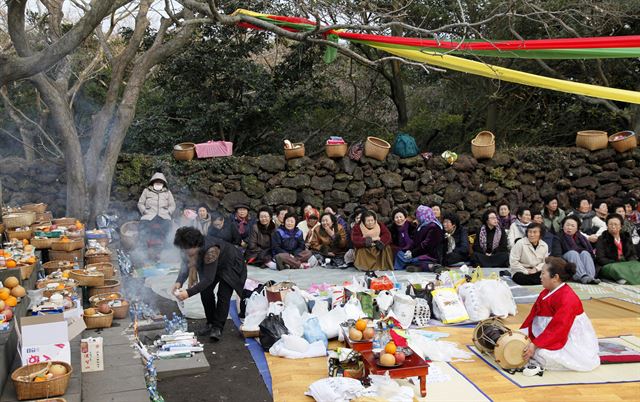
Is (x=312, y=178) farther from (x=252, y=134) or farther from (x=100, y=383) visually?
(x=100, y=383)

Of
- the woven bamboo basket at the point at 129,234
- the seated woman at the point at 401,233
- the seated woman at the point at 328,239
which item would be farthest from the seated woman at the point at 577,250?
the woven bamboo basket at the point at 129,234

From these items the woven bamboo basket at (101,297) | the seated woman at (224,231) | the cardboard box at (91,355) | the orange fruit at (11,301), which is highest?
the seated woman at (224,231)

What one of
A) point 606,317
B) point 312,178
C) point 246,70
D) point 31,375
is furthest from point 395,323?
point 246,70

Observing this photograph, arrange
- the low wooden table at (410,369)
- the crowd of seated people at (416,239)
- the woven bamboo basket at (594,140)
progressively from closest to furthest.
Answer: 1. the low wooden table at (410,369)
2. the crowd of seated people at (416,239)
3. the woven bamboo basket at (594,140)

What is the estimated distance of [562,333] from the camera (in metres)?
5.04

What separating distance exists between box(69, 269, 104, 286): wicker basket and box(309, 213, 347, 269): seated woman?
13.9ft

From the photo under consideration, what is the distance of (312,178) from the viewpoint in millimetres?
11508

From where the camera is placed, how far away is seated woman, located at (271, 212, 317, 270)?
9438mm

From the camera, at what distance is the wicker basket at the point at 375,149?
11.6 meters

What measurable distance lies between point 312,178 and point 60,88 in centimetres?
436

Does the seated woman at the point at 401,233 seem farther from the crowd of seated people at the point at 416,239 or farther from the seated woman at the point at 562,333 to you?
the seated woman at the point at 562,333

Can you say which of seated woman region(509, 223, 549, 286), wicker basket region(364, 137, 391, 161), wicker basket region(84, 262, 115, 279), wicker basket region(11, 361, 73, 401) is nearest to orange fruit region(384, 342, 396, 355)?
wicker basket region(11, 361, 73, 401)

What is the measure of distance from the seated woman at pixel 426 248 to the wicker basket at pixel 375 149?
8.36 feet

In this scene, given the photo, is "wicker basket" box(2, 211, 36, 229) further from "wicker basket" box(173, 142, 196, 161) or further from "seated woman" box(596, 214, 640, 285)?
"seated woman" box(596, 214, 640, 285)
